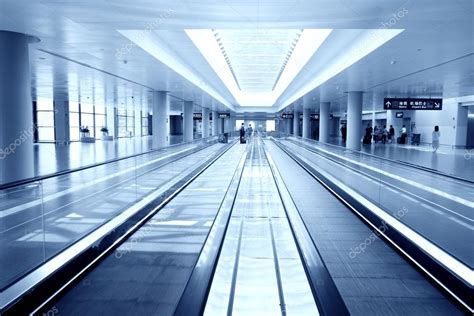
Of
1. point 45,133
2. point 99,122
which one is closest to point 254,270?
point 45,133

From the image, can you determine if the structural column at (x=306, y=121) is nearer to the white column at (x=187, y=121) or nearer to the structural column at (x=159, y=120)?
the white column at (x=187, y=121)

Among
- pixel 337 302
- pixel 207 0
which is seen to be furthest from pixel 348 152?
pixel 337 302

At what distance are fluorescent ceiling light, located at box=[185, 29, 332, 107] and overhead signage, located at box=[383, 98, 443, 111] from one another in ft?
17.1

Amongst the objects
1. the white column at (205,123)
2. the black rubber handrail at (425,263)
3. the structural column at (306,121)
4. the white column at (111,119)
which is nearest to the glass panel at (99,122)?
the white column at (111,119)

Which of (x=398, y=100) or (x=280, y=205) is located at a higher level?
(x=398, y=100)

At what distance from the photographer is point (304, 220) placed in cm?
736

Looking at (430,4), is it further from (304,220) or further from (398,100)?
(398,100)

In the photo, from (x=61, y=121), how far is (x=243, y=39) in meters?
21.5

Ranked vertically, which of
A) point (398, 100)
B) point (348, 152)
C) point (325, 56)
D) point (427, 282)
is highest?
point (325, 56)

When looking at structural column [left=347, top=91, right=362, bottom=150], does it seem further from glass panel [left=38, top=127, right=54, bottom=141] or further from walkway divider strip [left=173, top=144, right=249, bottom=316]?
glass panel [left=38, top=127, right=54, bottom=141]

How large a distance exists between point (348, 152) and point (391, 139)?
68.5 feet

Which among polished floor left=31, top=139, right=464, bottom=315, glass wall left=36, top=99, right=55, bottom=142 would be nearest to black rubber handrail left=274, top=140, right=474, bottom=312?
polished floor left=31, top=139, right=464, bottom=315

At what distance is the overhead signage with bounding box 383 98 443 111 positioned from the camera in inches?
760

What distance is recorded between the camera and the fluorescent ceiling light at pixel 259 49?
13626mm
